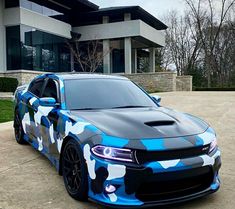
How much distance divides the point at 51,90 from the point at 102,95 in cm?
98

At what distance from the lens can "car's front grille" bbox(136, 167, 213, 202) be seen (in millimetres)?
3714

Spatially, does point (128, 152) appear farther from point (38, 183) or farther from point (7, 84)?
point (7, 84)

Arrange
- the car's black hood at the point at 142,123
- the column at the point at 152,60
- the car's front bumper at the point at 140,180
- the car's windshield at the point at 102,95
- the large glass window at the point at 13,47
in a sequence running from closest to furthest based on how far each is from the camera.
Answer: the car's front bumper at the point at 140,180, the car's black hood at the point at 142,123, the car's windshield at the point at 102,95, the large glass window at the point at 13,47, the column at the point at 152,60

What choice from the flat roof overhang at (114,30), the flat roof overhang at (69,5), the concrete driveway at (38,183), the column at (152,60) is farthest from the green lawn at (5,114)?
the column at (152,60)

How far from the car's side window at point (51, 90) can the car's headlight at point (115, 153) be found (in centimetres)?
182

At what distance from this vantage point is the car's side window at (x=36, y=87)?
648cm

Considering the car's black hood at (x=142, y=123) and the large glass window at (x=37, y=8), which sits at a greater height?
the large glass window at (x=37, y=8)

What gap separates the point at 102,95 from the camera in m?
5.36

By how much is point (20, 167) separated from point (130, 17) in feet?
92.9

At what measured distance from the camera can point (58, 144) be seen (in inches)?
192

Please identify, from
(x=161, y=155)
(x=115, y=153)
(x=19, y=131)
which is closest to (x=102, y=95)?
(x=115, y=153)

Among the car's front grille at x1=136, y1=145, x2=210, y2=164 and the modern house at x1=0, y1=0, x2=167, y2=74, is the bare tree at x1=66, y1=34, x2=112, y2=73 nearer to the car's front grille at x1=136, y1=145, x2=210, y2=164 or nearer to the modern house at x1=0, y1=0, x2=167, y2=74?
the modern house at x1=0, y1=0, x2=167, y2=74

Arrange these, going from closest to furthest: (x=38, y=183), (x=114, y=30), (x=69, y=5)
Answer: (x=38, y=183), (x=69, y=5), (x=114, y=30)

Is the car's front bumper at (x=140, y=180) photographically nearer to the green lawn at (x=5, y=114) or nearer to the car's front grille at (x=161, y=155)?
the car's front grille at (x=161, y=155)
